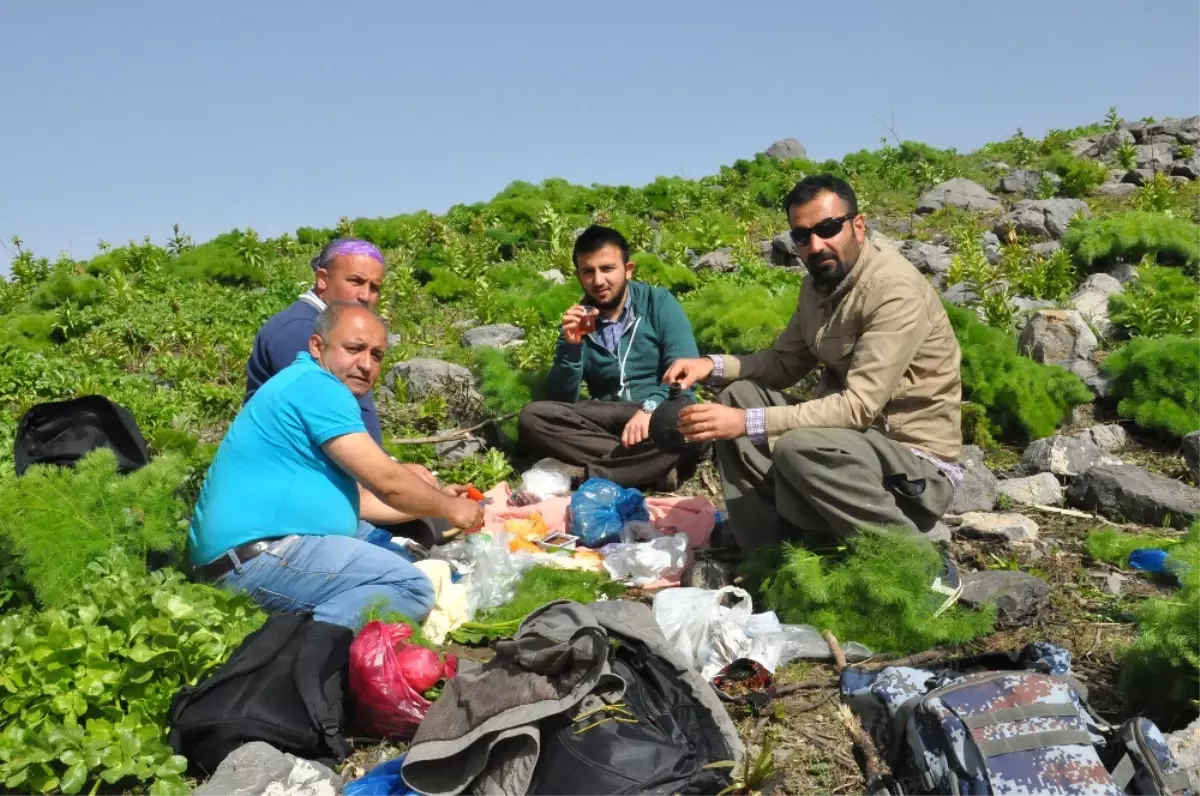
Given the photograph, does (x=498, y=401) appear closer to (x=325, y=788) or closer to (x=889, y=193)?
(x=325, y=788)

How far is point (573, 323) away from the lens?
20.2ft

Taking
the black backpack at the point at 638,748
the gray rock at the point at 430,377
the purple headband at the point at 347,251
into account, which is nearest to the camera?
the black backpack at the point at 638,748

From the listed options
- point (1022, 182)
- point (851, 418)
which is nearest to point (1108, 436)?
point (851, 418)

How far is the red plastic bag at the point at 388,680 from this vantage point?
3.31m

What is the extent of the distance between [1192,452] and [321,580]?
513cm

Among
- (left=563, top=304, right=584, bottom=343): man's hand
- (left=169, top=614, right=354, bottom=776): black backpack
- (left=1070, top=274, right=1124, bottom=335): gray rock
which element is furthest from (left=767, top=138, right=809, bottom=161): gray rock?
(left=169, top=614, right=354, bottom=776): black backpack

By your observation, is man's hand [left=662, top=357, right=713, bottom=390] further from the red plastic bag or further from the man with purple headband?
the red plastic bag

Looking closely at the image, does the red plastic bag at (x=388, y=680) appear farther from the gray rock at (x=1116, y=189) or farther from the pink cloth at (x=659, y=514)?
the gray rock at (x=1116, y=189)

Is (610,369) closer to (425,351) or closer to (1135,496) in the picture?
(425,351)

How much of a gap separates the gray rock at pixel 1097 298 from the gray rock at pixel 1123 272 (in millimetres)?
58

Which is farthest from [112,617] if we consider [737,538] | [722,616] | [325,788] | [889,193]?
[889,193]

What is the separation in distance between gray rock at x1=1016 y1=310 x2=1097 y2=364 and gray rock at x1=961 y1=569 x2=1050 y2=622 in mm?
3639

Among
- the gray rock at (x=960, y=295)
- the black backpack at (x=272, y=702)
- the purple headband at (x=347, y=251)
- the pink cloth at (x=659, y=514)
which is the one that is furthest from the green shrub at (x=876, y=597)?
the gray rock at (x=960, y=295)

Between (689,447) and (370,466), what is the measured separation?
2772mm
